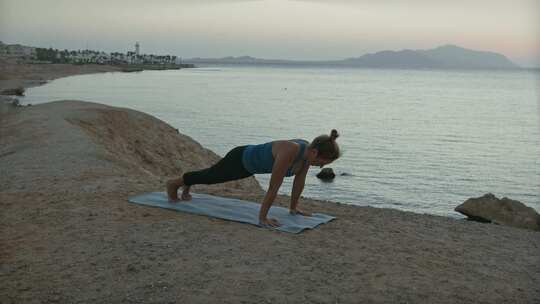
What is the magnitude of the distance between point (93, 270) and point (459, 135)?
34.5 metres

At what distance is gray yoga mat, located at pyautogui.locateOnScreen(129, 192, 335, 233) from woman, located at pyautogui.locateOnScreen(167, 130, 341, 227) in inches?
6.5

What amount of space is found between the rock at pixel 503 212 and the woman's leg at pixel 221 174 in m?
6.36

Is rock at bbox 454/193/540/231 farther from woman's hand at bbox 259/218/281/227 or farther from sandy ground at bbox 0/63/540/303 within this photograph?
woman's hand at bbox 259/218/281/227

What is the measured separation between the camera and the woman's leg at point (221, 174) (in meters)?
7.25

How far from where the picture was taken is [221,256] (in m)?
5.67

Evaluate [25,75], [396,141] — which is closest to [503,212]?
[396,141]

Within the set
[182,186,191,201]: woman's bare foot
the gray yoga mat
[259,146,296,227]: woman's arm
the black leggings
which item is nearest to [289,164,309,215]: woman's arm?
the gray yoga mat

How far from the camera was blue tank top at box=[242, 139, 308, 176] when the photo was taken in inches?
271

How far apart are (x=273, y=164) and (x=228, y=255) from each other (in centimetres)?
157

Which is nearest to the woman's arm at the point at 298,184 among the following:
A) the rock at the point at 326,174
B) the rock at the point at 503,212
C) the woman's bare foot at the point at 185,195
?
the woman's bare foot at the point at 185,195

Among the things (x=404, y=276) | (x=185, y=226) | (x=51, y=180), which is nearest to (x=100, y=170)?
(x=51, y=180)

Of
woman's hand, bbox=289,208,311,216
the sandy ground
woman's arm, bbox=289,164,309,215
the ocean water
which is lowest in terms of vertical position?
the ocean water

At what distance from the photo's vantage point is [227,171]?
7320 millimetres

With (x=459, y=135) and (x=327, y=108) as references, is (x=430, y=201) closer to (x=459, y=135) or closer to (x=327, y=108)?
(x=459, y=135)
